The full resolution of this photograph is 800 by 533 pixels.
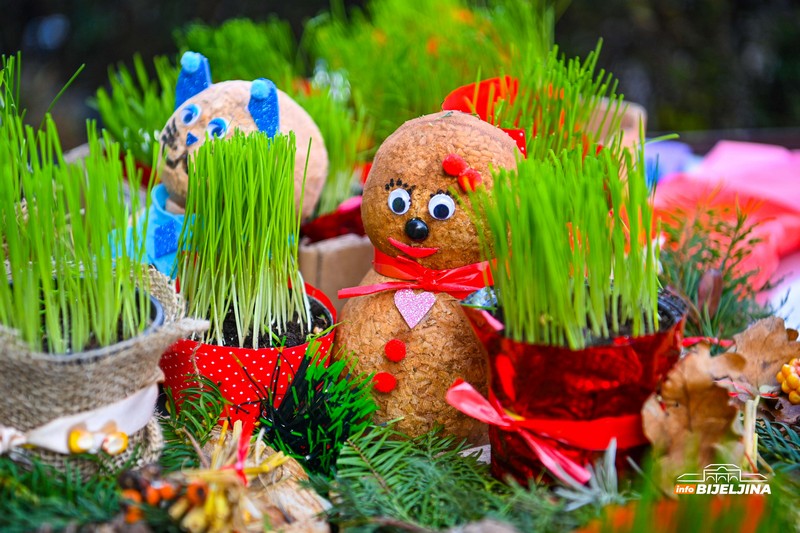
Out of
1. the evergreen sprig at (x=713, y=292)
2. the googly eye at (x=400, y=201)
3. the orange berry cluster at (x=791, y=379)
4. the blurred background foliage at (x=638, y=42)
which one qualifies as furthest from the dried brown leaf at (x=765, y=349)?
the blurred background foliage at (x=638, y=42)

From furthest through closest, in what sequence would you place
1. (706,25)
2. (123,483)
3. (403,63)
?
(706,25) → (403,63) → (123,483)

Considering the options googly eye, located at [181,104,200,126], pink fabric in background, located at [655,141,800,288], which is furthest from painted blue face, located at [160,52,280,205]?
pink fabric in background, located at [655,141,800,288]

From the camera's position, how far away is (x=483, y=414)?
66 cm

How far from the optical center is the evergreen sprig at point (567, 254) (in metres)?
0.63

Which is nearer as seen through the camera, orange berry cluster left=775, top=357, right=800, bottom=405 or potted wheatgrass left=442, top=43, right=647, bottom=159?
orange berry cluster left=775, top=357, right=800, bottom=405

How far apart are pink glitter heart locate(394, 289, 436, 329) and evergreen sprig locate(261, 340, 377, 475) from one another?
3.5 inches

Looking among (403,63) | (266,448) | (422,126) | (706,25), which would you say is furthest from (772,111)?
(266,448)

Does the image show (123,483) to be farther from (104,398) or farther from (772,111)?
(772,111)

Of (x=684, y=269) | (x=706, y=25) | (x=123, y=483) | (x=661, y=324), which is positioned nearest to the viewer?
(x=123, y=483)

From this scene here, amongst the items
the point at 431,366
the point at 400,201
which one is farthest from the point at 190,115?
the point at 431,366

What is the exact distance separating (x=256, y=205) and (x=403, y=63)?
0.63m

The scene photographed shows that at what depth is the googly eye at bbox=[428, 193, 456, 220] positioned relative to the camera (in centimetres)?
75

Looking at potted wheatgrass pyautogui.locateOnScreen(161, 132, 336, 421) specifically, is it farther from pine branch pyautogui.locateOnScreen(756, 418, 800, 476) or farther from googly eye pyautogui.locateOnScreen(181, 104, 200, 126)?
pine branch pyautogui.locateOnScreen(756, 418, 800, 476)

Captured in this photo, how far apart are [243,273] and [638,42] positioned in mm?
2468
